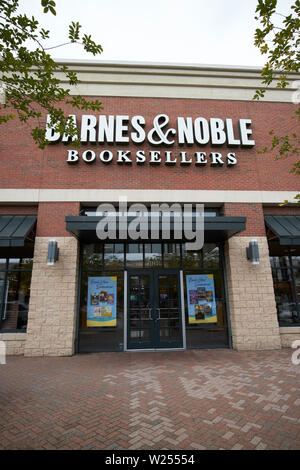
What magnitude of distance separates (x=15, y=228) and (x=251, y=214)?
25.9 feet

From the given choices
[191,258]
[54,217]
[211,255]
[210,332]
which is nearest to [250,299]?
[210,332]

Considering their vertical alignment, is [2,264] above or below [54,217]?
below

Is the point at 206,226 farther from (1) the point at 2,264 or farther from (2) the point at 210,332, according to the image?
(1) the point at 2,264

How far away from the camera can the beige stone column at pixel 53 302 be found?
754 centimetres

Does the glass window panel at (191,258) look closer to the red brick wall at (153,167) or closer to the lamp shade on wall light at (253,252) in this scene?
the lamp shade on wall light at (253,252)

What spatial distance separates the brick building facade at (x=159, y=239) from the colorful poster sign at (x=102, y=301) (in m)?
0.05

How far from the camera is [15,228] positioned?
786 centimetres

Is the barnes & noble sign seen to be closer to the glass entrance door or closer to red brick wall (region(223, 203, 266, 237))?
red brick wall (region(223, 203, 266, 237))

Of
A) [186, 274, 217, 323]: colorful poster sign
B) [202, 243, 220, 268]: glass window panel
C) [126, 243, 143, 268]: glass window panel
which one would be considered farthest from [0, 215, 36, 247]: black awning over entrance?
[202, 243, 220, 268]: glass window panel

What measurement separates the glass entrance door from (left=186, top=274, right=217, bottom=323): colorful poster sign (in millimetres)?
411

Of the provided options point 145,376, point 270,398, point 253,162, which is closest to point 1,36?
point 145,376

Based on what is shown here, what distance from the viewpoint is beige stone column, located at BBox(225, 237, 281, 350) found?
26.1 ft

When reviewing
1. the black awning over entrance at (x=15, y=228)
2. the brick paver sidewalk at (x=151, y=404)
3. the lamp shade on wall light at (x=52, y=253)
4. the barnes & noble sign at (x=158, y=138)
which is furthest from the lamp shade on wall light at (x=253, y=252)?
the black awning over entrance at (x=15, y=228)
